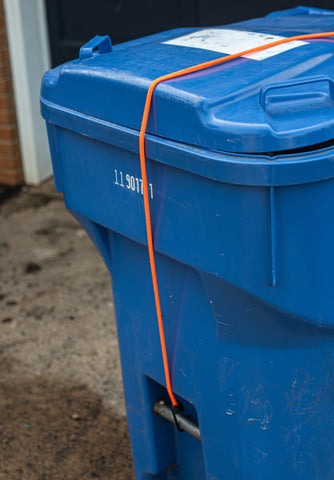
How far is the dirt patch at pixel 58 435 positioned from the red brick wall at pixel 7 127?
7.51ft

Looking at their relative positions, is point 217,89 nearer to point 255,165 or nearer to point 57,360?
point 255,165

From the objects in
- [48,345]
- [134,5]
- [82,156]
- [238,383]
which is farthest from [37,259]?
[238,383]

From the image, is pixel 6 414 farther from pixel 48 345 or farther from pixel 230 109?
pixel 230 109

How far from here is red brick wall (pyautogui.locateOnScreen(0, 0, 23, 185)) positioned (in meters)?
4.56

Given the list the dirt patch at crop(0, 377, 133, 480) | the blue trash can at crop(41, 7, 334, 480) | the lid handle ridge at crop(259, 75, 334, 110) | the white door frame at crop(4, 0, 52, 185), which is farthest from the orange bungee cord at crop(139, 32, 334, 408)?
the white door frame at crop(4, 0, 52, 185)

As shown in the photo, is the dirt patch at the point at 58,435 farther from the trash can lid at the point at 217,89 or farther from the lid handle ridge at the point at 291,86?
the lid handle ridge at the point at 291,86

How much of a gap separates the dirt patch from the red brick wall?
7.51 ft

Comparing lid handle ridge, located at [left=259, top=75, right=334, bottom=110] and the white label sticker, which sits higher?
the white label sticker

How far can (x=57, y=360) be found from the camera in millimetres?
3104

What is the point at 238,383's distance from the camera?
1.60 m

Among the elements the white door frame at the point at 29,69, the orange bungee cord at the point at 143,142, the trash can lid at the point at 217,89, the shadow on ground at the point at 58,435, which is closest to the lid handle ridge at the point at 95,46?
the trash can lid at the point at 217,89

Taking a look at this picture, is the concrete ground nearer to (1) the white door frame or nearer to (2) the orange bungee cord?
(1) the white door frame

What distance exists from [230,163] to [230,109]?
132 millimetres

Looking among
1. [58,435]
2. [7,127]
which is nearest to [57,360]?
[58,435]
